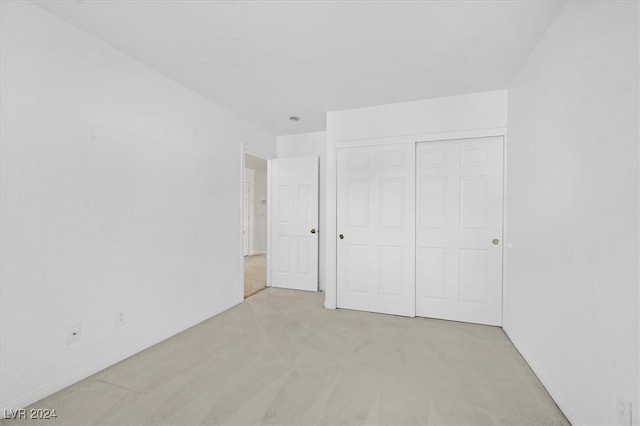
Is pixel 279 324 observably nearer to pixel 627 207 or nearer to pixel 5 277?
pixel 5 277

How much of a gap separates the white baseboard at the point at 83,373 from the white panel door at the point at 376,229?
6.10 ft

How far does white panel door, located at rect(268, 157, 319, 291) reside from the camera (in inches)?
169

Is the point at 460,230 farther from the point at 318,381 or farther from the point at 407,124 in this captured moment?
the point at 318,381

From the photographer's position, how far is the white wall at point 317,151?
4.32 meters

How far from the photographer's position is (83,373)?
2033mm

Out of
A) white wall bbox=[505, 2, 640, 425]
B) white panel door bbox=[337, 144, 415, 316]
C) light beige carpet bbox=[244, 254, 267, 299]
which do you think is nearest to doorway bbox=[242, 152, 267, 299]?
light beige carpet bbox=[244, 254, 267, 299]

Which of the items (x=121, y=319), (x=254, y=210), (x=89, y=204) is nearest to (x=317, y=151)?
(x=89, y=204)

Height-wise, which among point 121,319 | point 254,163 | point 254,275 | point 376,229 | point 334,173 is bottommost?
point 254,275

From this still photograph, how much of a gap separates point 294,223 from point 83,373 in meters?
2.87

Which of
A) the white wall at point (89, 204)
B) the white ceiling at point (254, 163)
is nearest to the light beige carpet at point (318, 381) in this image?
the white wall at point (89, 204)

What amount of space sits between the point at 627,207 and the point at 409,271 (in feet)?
7.23

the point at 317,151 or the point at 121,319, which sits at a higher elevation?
the point at 317,151

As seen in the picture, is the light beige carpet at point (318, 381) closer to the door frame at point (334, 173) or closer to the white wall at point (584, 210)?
the white wall at point (584, 210)

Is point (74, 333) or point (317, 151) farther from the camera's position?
point (317, 151)
